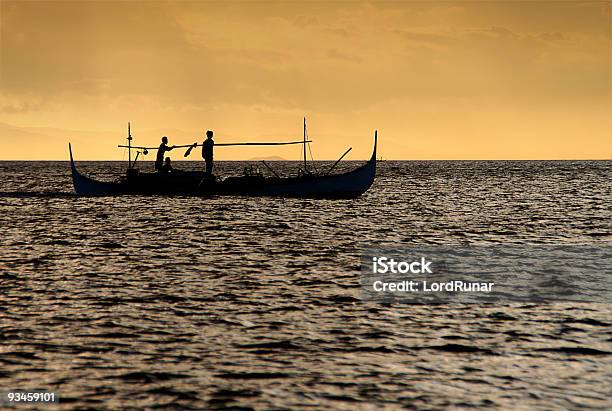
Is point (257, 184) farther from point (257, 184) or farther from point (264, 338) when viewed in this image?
point (264, 338)

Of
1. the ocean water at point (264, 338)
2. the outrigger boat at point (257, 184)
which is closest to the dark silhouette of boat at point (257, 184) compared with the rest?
the outrigger boat at point (257, 184)

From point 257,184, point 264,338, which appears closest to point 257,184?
point 257,184

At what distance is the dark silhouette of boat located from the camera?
53812 mm

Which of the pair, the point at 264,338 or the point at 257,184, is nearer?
the point at 264,338

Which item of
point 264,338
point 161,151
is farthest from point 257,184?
point 264,338

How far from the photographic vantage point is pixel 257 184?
182ft

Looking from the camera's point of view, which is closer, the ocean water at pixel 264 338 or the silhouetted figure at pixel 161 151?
the ocean water at pixel 264 338

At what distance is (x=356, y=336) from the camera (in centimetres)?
1542

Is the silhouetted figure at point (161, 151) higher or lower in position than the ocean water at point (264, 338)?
higher

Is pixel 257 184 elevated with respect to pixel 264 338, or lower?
elevated

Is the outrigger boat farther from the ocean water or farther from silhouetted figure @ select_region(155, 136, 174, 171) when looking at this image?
the ocean water

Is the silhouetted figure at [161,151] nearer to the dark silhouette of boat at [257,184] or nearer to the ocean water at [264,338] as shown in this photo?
the dark silhouette of boat at [257,184]

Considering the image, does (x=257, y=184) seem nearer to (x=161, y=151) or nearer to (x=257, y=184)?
(x=257, y=184)

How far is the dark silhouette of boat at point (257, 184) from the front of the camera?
53.8m
